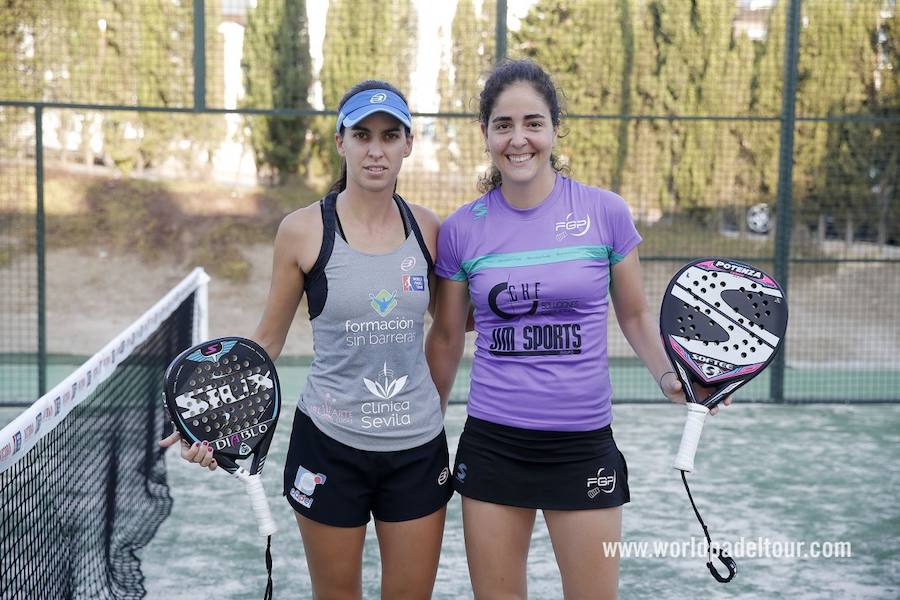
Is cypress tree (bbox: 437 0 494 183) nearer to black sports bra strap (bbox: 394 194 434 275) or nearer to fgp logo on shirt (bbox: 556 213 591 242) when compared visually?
black sports bra strap (bbox: 394 194 434 275)

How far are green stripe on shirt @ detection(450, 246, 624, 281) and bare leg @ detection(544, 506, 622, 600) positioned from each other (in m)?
0.66

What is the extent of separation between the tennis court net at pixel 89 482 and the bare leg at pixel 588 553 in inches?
55.3

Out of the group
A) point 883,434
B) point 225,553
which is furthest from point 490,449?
point 883,434

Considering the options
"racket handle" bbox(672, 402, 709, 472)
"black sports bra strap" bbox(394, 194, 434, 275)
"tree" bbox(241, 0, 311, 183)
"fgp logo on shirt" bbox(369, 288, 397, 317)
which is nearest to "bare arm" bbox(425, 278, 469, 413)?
"black sports bra strap" bbox(394, 194, 434, 275)

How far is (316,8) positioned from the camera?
1222 cm

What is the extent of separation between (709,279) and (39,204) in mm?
5884

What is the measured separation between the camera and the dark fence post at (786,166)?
809cm

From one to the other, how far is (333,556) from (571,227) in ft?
3.55

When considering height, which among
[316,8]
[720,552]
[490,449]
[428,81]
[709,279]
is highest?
[316,8]

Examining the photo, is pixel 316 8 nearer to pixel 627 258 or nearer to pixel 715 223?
pixel 715 223

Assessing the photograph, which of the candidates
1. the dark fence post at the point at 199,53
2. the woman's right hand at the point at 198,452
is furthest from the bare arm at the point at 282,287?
the dark fence post at the point at 199,53

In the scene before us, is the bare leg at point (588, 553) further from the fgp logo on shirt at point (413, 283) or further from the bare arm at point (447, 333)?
the fgp logo on shirt at point (413, 283)

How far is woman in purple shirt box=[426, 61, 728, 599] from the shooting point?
9.25ft

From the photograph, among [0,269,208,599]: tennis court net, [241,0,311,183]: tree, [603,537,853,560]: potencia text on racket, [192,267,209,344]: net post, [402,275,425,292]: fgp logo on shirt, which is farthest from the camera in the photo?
[241,0,311,183]: tree
